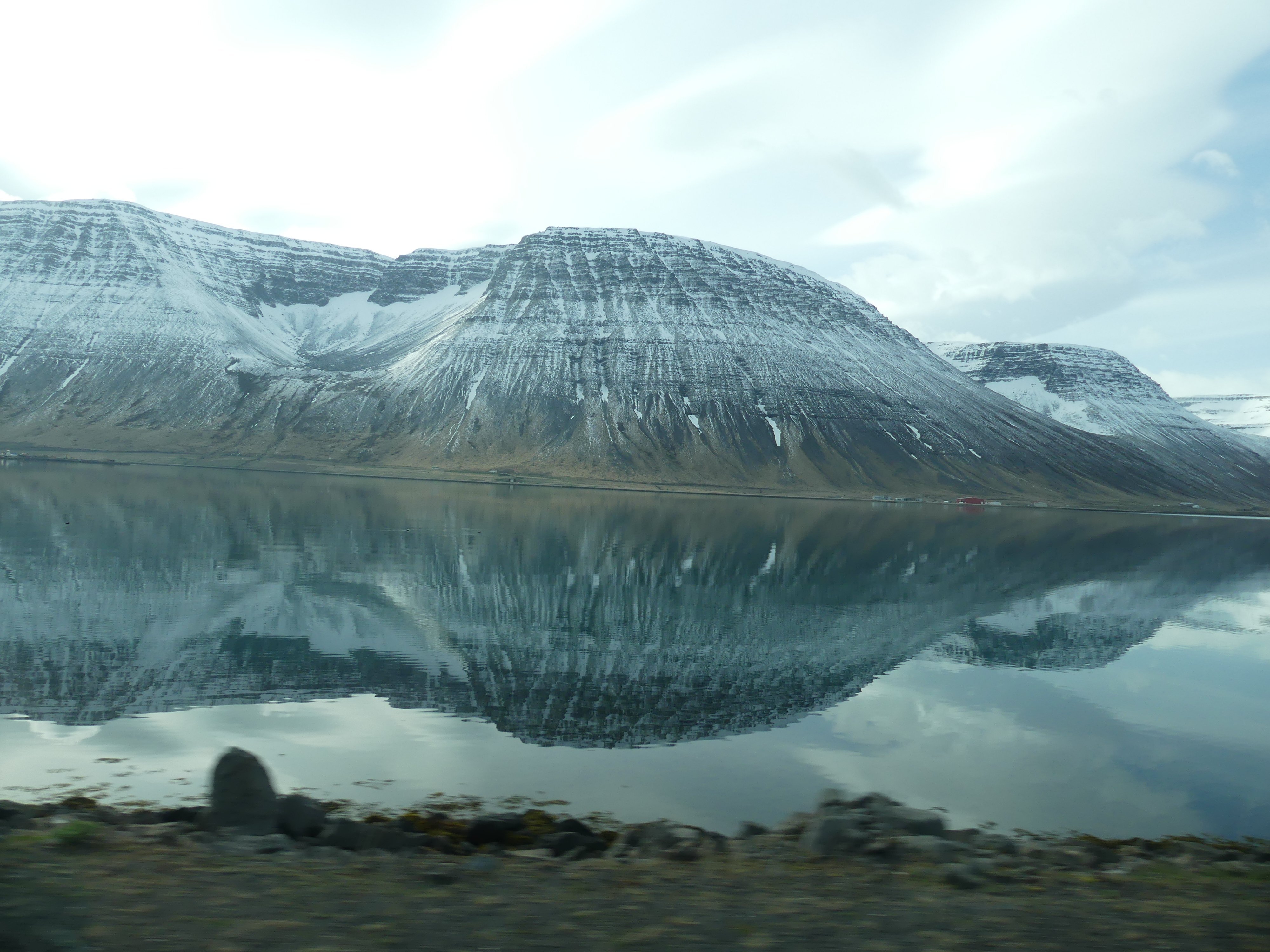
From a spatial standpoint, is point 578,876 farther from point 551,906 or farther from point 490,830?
point 490,830

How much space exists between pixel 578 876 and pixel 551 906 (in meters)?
1.62

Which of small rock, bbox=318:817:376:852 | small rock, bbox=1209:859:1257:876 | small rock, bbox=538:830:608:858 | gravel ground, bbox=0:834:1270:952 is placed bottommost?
small rock, bbox=1209:859:1257:876

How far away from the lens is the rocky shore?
9164 millimetres

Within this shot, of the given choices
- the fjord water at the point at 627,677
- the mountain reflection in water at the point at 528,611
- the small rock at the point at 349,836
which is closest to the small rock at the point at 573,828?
the fjord water at the point at 627,677

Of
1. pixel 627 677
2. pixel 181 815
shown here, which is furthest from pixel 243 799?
pixel 627 677

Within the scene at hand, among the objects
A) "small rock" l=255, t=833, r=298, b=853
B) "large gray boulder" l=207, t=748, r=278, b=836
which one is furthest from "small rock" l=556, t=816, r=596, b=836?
"large gray boulder" l=207, t=748, r=278, b=836

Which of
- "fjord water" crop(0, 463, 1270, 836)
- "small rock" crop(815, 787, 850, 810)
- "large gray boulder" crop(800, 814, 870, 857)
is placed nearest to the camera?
"large gray boulder" crop(800, 814, 870, 857)

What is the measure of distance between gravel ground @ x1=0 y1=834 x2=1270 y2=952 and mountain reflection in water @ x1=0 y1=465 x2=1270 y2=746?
10358mm

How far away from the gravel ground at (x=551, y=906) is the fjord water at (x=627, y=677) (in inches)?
213

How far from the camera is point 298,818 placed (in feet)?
45.2

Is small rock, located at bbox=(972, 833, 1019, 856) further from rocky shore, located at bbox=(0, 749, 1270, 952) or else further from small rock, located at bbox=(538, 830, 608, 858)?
small rock, located at bbox=(538, 830, 608, 858)

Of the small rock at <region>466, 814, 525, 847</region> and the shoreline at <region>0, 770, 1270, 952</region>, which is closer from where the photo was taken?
the shoreline at <region>0, 770, 1270, 952</region>

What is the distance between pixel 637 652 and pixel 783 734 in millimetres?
10012

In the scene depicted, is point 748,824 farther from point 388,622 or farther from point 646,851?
point 388,622
